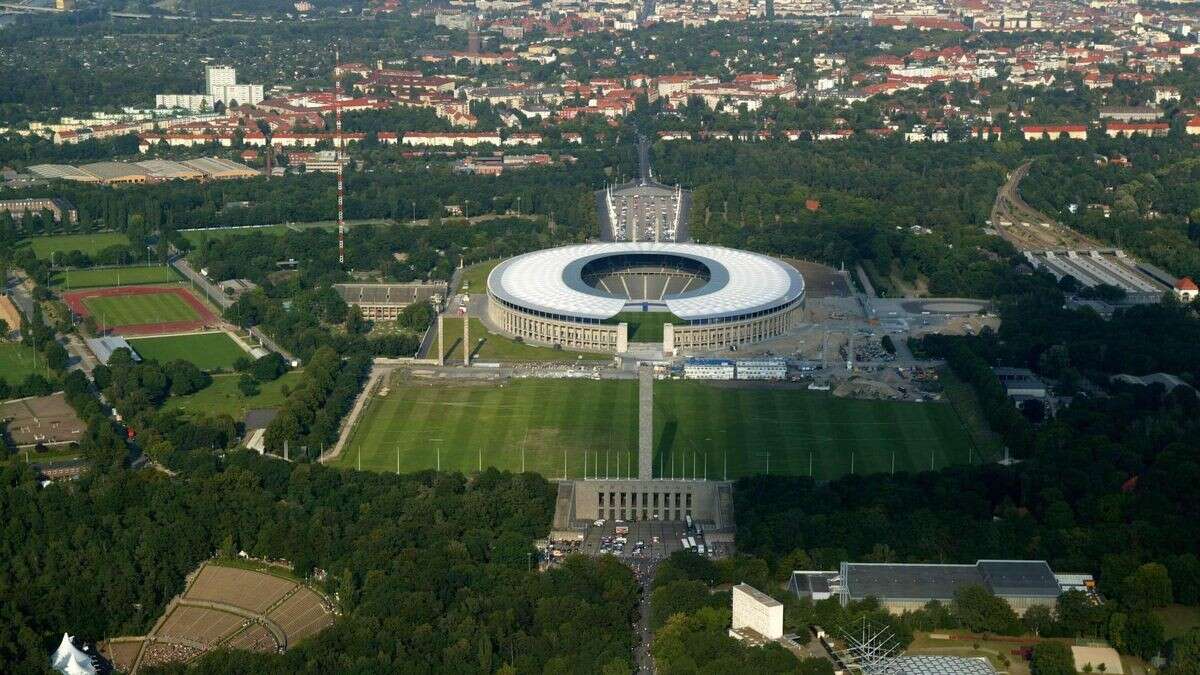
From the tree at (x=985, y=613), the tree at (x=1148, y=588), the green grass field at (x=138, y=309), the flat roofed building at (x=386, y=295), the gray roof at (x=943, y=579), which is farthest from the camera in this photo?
the flat roofed building at (x=386, y=295)

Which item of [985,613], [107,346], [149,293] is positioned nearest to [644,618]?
[985,613]

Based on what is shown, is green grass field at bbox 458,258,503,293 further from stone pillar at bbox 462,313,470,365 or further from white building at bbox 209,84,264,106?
white building at bbox 209,84,264,106

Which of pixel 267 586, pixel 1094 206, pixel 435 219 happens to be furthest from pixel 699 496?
pixel 1094 206

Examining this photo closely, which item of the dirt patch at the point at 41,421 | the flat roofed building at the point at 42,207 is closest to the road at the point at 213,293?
→ the dirt patch at the point at 41,421

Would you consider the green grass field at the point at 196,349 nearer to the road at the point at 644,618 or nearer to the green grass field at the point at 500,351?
the green grass field at the point at 500,351

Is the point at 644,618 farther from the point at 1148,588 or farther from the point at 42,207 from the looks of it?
the point at 42,207

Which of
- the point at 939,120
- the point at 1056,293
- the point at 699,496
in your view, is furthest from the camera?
A: the point at 939,120

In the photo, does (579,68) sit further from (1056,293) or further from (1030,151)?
(1056,293)
